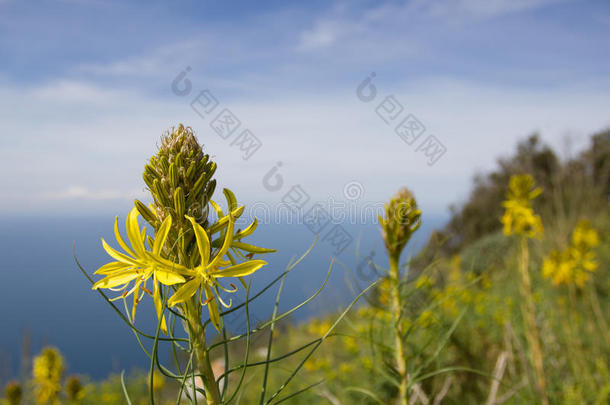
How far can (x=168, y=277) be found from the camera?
3.48 feet

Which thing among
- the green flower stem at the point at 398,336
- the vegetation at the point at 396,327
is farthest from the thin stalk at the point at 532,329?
the green flower stem at the point at 398,336

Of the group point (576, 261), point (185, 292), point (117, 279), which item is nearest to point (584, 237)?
point (576, 261)

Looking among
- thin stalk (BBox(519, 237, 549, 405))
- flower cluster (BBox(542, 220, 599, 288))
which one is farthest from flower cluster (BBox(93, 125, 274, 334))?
flower cluster (BBox(542, 220, 599, 288))

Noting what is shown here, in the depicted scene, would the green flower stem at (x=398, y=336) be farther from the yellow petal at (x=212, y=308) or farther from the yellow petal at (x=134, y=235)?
the yellow petal at (x=134, y=235)

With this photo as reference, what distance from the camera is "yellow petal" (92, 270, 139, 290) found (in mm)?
1129

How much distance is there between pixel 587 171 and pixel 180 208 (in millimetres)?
18998

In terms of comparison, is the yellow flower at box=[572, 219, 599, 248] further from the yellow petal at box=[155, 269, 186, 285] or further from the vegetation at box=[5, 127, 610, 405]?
the yellow petal at box=[155, 269, 186, 285]

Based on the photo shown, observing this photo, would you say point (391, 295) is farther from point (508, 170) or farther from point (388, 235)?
point (508, 170)

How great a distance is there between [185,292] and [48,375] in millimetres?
4420

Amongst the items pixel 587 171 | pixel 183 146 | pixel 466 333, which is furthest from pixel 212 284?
pixel 587 171

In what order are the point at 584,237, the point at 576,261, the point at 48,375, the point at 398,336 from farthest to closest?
1. the point at 584,237
2. the point at 576,261
3. the point at 48,375
4. the point at 398,336

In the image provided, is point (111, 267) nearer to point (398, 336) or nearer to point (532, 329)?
point (398, 336)

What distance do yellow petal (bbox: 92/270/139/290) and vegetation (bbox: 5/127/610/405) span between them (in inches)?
0.5

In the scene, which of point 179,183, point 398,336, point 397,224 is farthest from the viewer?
point 397,224
